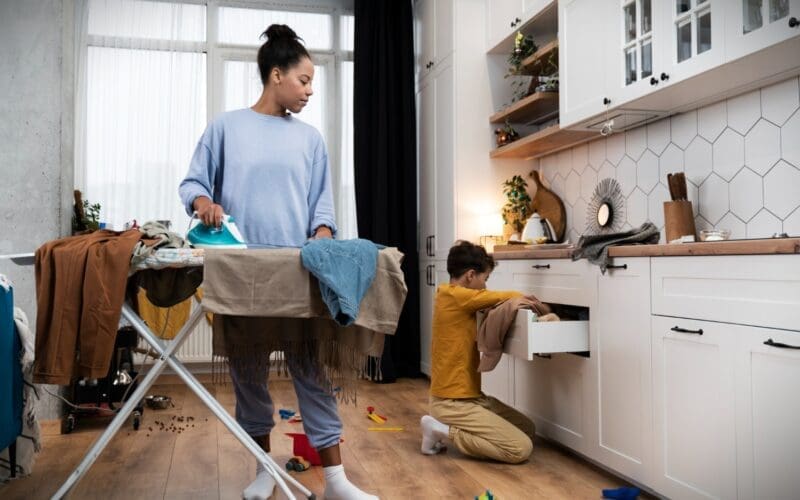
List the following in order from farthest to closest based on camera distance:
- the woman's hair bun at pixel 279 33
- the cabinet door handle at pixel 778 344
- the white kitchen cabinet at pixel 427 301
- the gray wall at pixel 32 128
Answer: the white kitchen cabinet at pixel 427 301 → the gray wall at pixel 32 128 → the woman's hair bun at pixel 279 33 → the cabinet door handle at pixel 778 344

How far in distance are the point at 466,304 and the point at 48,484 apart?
5.22 feet

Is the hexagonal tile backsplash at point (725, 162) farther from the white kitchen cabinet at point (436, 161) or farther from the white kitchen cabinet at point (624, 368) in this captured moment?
the white kitchen cabinet at point (436, 161)

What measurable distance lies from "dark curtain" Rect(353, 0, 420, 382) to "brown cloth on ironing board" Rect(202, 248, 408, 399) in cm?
261

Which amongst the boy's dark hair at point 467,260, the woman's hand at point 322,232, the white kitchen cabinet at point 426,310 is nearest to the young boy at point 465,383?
the boy's dark hair at point 467,260

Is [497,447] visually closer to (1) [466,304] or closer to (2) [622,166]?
(1) [466,304]

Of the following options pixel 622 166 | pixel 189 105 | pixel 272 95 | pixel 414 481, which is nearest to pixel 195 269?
pixel 272 95

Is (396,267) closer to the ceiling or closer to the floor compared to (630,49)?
closer to the floor

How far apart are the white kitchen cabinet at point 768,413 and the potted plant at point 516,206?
2105 millimetres

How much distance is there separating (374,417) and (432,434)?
0.69 metres

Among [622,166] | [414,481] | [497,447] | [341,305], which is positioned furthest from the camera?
[622,166]

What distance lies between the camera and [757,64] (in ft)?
7.06

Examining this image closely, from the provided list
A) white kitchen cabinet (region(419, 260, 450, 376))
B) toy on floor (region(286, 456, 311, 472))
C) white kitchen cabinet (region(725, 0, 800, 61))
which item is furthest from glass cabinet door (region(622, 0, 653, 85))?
white kitchen cabinet (region(419, 260, 450, 376))

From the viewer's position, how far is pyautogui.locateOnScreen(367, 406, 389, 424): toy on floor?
3.35 meters

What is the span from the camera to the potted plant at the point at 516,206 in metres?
3.93
